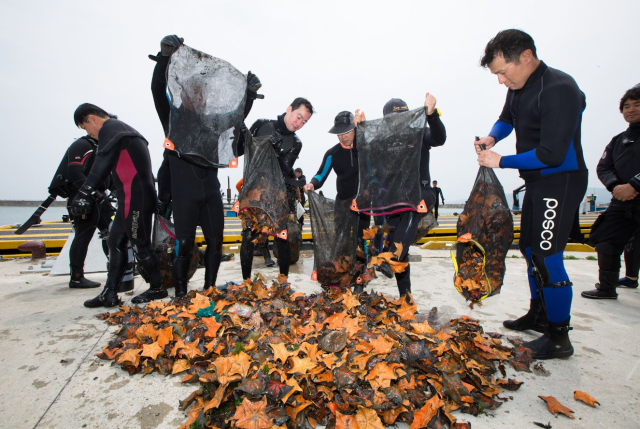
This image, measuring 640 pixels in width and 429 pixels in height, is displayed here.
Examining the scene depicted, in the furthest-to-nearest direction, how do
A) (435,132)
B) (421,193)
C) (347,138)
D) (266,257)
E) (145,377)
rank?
(266,257) < (347,138) < (421,193) < (435,132) < (145,377)

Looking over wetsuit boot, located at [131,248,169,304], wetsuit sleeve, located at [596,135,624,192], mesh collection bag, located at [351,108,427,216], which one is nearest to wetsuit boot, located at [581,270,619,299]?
wetsuit sleeve, located at [596,135,624,192]

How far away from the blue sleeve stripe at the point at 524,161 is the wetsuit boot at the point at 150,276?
10.4 feet

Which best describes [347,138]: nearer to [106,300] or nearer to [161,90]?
[161,90]

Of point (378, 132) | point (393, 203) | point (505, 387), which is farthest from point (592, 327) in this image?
point (378, 132)

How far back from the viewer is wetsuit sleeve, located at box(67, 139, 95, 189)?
12.0 ft

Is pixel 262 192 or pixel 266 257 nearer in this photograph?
pixel 262 192

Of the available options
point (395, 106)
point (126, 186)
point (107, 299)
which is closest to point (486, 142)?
point (395, 106)

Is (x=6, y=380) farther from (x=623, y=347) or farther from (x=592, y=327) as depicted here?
(x=592, y=327)

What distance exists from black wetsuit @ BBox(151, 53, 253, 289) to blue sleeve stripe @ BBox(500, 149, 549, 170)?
2.46 metres

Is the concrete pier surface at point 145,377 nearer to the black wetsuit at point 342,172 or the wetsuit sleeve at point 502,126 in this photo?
the black wetsuit at point 342,172

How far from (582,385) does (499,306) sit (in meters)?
1.31

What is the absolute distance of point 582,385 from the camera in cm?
171

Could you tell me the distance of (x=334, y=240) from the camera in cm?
345

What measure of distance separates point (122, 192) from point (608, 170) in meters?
5.26
